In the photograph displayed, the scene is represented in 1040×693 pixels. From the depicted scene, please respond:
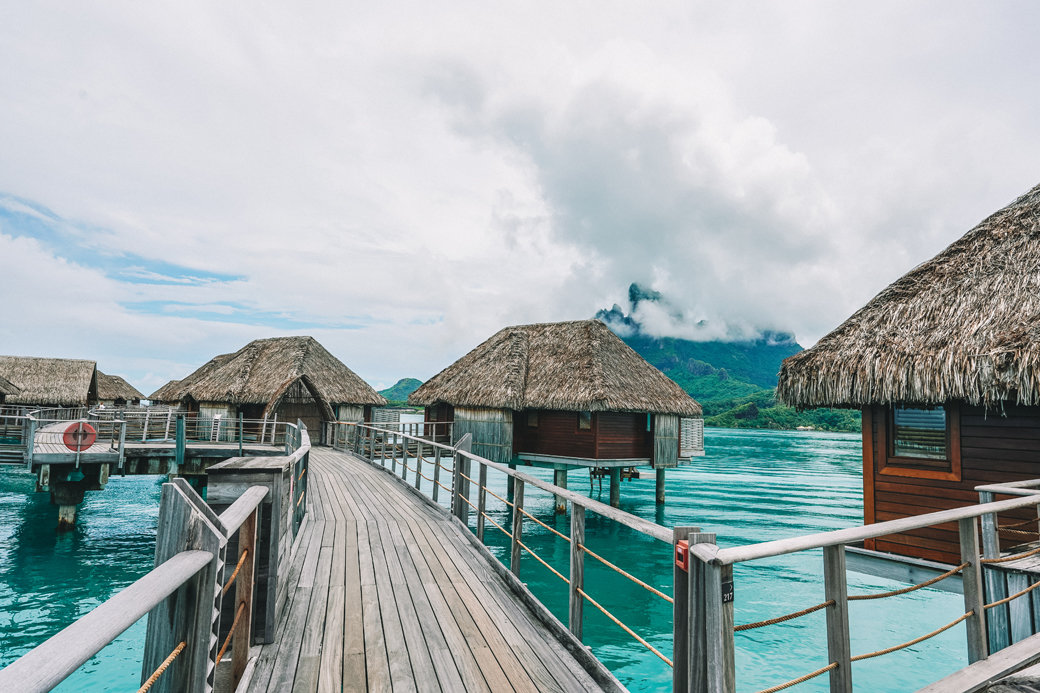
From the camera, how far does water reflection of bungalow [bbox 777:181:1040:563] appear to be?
7402 mm

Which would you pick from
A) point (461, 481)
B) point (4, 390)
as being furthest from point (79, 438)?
point (4, 390)

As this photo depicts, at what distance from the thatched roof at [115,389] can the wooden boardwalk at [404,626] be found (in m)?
46.5

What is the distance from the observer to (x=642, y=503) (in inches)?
1048

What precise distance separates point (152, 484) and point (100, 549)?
594 inches

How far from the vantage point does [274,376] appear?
27531 mm

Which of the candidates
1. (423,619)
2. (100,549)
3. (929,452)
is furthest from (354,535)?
(100,549)

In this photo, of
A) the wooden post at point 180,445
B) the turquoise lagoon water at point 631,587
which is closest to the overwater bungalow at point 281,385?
the turquoise lagoon water at point 631,587

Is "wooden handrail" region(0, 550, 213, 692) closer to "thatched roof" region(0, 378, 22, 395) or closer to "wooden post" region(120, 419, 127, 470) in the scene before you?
"wooden post" region(120, 419, 127, 470)

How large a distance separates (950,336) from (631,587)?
29.1ft

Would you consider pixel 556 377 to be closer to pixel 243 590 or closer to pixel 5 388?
pixel 243 590

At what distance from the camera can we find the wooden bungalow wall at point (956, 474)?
7.53 metres

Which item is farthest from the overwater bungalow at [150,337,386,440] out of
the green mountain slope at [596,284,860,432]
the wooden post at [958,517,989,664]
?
the green mountain slope at [596,284,860,432]

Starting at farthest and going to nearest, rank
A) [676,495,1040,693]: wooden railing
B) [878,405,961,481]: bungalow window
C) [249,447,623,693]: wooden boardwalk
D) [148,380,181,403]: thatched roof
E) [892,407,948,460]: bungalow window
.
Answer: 1. [148,380,181,403]: thatched roof
2. [892,407,948,460]: bungalow window
3. [878,405,961,481]: bungalow window
4. [249,447,623,693]: wooden boardwalk
5. [676,495,1040,693]: wooden railing

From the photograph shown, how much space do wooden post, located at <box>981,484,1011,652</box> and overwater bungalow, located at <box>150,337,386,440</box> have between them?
72.5ft
